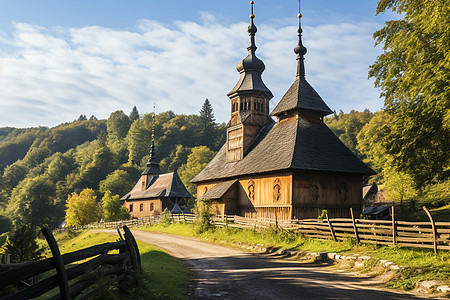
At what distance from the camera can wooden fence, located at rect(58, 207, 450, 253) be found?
1313 centimetres

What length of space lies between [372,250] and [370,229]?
115cm

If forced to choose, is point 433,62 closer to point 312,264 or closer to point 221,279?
point 312,264

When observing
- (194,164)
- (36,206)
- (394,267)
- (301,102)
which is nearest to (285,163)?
(301,102)

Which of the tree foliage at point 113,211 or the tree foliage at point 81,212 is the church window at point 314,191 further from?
the tree foliage at point 81,212

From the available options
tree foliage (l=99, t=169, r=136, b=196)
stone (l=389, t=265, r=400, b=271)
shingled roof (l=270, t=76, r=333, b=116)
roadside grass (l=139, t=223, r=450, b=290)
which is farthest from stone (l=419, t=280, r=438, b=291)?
tree foliage (l=99, t=169, r=136, b=196)

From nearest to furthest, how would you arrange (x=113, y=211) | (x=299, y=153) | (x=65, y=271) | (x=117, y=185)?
1. (x=65, y=271)
2. (x=299, y=153)
3. (x=113, y=211)
4. (x=117, y=185)

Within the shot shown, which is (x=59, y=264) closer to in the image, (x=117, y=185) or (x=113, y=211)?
(x=113, y=211)

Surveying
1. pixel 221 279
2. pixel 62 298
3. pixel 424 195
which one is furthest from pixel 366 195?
pixel 62 298

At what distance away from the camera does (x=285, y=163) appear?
2669 centimetres

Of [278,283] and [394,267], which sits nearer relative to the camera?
[278,283]

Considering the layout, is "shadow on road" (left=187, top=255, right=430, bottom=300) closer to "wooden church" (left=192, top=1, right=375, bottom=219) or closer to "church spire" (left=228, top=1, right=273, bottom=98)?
"wooden church" (left=192, top=1, right=375, bottom=219)

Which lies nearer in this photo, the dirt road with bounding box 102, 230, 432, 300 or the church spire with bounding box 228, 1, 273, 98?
the dirt road with bounding box 102, 230, 432, 300

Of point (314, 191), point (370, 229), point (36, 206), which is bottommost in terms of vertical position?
point (370, 229)

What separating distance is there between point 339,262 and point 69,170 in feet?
369
